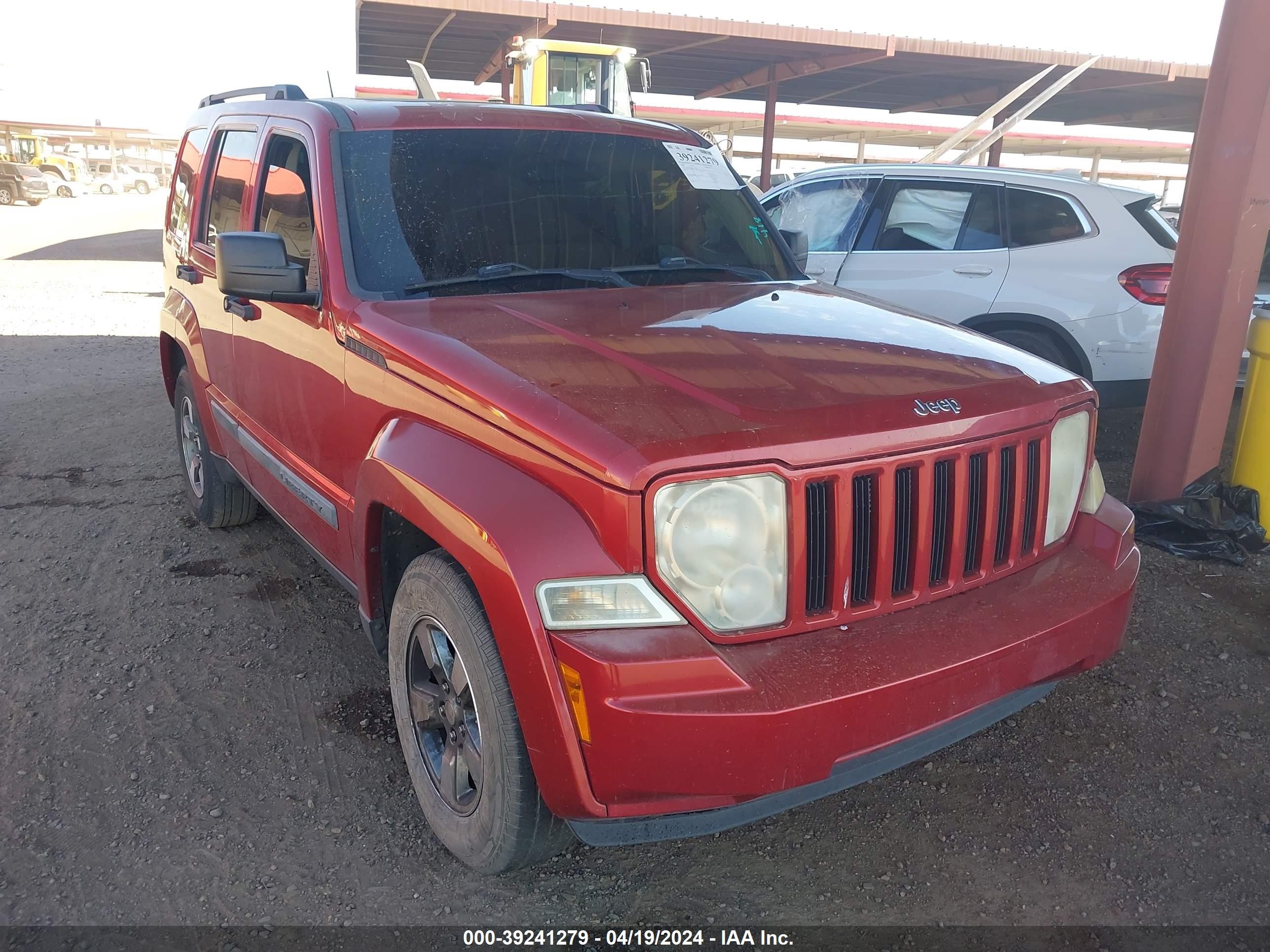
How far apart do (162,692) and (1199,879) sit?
3229mm

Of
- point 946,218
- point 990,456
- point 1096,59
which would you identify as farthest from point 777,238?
point 1096,59

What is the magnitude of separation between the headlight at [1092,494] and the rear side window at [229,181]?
3152mm

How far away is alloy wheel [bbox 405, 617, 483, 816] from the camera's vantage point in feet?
7.55

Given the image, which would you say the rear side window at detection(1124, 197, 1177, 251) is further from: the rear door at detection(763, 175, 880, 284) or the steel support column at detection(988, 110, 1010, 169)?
the steel support column at detection(988, 110, 1010, 169)

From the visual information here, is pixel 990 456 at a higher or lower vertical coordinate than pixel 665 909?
higher

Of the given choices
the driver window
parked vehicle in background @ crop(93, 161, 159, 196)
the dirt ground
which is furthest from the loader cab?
parked vehicle in background @ crop(93, 161, 159, 196)

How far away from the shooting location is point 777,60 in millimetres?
19656

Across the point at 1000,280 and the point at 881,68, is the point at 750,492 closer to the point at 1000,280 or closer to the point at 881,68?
the point at 1000,280

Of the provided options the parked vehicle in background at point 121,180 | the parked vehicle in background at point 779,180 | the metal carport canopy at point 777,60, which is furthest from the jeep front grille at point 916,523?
the parked vehicle in background at point 121,180

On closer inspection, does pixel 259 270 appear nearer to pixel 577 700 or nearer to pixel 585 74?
pixel 577 700

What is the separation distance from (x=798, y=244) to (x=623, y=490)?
2.43 m

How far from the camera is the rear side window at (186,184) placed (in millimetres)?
4344

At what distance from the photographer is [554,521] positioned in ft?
6.36

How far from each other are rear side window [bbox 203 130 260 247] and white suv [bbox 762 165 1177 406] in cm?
367
